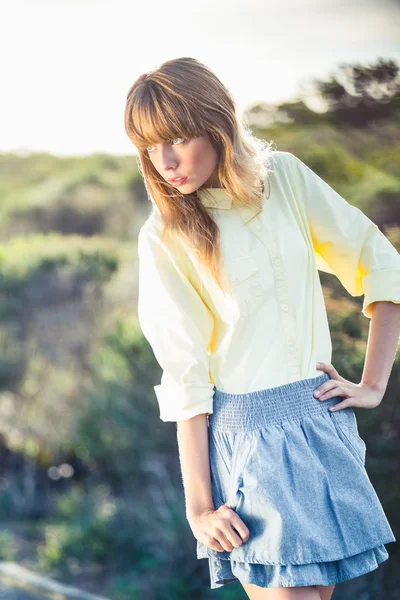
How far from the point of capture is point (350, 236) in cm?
151

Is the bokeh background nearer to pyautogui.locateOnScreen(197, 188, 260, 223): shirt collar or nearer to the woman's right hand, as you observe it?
pyautogui.locateOnScreen(197, 188, 260, 223): shirt collar

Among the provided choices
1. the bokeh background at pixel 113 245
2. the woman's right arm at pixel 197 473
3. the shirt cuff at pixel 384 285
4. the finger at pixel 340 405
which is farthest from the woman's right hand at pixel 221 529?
the bokeh background at pixel 113 245

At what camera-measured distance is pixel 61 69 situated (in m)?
5.00

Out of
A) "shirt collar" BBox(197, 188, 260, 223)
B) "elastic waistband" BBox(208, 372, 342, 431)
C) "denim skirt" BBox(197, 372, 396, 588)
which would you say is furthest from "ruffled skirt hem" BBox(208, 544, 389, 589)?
"shirt collar" BBox(197, 188, 260, 223)

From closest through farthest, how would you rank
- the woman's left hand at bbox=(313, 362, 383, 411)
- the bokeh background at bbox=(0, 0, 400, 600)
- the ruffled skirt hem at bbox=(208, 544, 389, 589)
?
the ruffled skirt hem at bbox=(208, 544, 389, 589)
the woman's left hand at bbox=(313, 362, 383, 411)
the bokeh background at bbox=(0, 0, 400, 600)

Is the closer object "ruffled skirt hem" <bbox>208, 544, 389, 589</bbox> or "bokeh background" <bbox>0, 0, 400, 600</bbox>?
"ruffled skirt hem" <bbox>208, 544, 389, 589</bbox>

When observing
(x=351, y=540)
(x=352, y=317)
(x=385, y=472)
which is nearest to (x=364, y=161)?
(x=352, y=317)

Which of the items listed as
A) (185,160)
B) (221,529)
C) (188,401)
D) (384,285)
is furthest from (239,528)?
(185,160)

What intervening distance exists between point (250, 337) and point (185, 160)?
1.13ft

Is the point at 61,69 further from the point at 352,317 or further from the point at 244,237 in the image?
the point at 244,237

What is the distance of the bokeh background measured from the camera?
9.91 ft

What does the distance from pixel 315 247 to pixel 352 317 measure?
1.31 metres

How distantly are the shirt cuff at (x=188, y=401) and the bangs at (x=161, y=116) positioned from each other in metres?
0.46

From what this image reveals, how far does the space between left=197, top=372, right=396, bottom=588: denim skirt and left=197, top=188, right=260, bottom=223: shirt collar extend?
0.33 m
